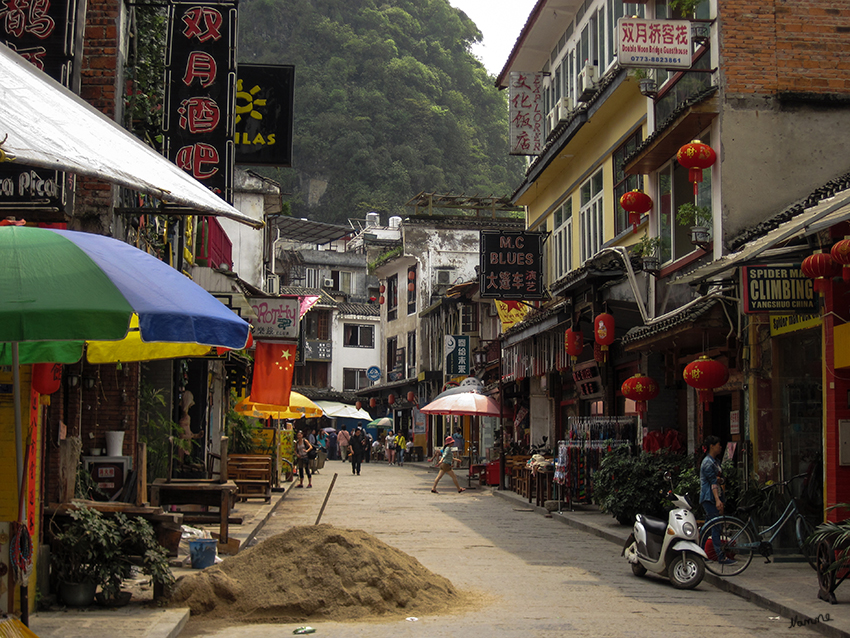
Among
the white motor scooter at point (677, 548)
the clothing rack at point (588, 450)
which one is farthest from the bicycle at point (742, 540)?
the clothing rack at point (588, 450)

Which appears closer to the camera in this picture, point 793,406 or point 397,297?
point 793,406

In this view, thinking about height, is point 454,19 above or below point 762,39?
above

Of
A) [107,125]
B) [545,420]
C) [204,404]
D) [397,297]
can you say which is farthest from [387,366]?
[107,125]

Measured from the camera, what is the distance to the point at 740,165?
1491cm

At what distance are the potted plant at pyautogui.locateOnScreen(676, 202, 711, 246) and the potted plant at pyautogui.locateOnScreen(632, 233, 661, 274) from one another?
2038 millimetres

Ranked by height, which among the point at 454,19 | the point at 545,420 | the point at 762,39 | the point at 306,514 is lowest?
the point at 306,514

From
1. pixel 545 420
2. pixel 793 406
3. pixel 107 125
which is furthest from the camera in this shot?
pixel 545 420

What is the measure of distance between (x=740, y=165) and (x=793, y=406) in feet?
12.5

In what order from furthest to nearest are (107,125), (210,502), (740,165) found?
(740,165) < (210,502) < (107,125)

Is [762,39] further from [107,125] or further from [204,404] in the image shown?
[204,404]

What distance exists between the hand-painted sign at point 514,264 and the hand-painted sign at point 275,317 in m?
6.42

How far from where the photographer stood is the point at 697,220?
616 inches

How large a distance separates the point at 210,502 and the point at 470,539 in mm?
4847

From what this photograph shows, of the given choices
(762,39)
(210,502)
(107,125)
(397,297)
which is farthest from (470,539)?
(397,297)
